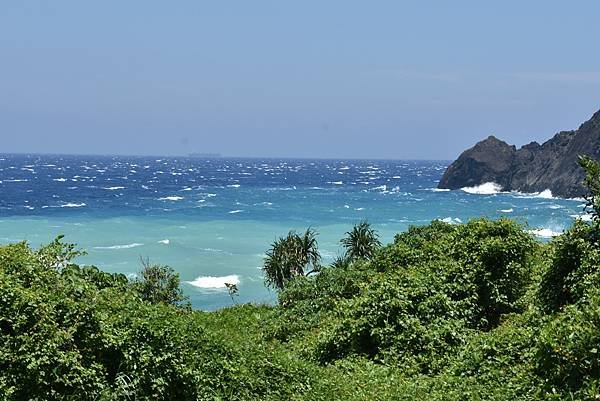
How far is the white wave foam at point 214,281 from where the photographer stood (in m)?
54.3

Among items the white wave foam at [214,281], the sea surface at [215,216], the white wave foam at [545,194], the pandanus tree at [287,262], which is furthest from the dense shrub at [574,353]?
the white wave foam at [545,194]

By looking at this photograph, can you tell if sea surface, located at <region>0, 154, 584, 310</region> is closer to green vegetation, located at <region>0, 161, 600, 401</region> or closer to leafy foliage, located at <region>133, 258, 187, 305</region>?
leafy foliage, located at <region>133, 258, 187, 305</region>

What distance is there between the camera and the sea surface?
6353 centimetres

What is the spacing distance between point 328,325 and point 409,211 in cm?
9642

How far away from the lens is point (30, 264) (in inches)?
520

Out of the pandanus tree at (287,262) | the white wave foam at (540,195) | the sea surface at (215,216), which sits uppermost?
the white wave foam at (540,195)

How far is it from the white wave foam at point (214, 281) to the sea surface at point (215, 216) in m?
0.10

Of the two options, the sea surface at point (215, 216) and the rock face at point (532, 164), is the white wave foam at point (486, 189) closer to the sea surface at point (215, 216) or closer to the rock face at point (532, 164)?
the sea surface at point (215, 216)

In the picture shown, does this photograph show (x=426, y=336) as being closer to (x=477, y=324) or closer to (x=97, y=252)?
(x=477, y=324)

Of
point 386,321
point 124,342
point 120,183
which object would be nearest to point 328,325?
point 386,321

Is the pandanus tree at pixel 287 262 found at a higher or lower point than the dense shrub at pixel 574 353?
lower

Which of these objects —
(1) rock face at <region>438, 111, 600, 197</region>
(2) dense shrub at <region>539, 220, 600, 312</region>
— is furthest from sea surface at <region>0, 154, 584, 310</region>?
(2) dense shrub at <region>539, 220, 600, 312</region>

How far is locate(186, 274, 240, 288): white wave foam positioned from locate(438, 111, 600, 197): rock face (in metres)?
98.6

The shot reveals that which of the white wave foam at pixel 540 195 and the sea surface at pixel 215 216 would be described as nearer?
the sea surface at pixel 215 216
